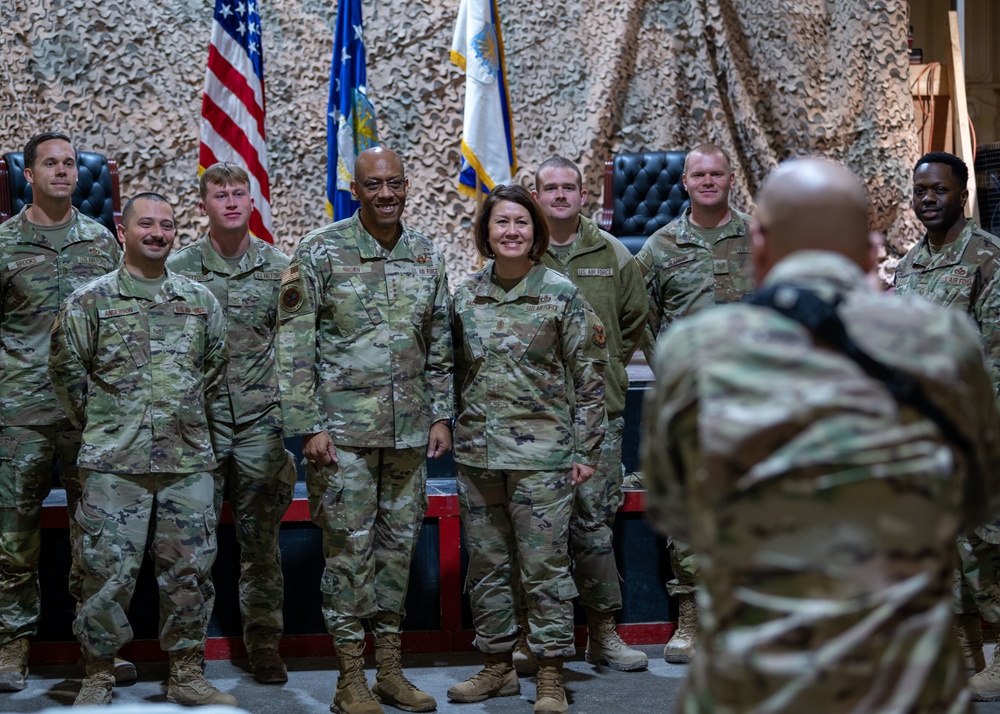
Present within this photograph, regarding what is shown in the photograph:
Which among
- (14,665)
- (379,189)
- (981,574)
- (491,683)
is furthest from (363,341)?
(981,574)

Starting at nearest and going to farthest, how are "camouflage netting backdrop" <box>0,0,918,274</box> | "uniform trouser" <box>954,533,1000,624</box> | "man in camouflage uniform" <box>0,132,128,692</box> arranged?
"uniform trouser" <box>954,533,1000,624</box>
"man in camouflage uniform" <box>0,132,128,692</box>
"camouflage netting backdrop" <box>0,0,918,274</box>

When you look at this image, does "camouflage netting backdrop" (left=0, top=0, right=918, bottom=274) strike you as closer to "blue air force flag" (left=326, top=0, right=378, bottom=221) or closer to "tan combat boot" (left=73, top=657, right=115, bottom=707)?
"blue air force flag" (left=326, top=0, right=378, bottom=221)

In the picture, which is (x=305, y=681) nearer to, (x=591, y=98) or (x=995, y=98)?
(x=591, y=98)

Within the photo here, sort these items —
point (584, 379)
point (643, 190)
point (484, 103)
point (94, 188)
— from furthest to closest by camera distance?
point (643, 190), point (94, 188), point (484, 103), point (584, 379)

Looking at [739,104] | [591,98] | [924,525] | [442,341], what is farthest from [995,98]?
[924,525]

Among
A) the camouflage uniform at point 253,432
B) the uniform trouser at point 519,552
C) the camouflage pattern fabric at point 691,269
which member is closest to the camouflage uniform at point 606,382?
the camouflage pattern fabric at point 691,269

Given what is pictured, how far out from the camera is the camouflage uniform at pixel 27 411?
3.94 meters

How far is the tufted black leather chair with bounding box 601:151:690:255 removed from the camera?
7.14 metres

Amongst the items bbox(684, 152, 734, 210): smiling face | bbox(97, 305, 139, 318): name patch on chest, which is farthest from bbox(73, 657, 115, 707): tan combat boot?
bbox(684, 152, 734, 210): smiling face

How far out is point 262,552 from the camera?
4.00m

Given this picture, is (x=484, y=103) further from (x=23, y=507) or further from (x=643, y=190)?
(x=23, y=507)

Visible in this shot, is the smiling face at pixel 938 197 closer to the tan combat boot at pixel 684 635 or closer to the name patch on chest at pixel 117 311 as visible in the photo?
the tan combat boot at pixel 684 635

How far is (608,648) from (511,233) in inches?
59.6

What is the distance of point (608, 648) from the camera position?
4.10m
